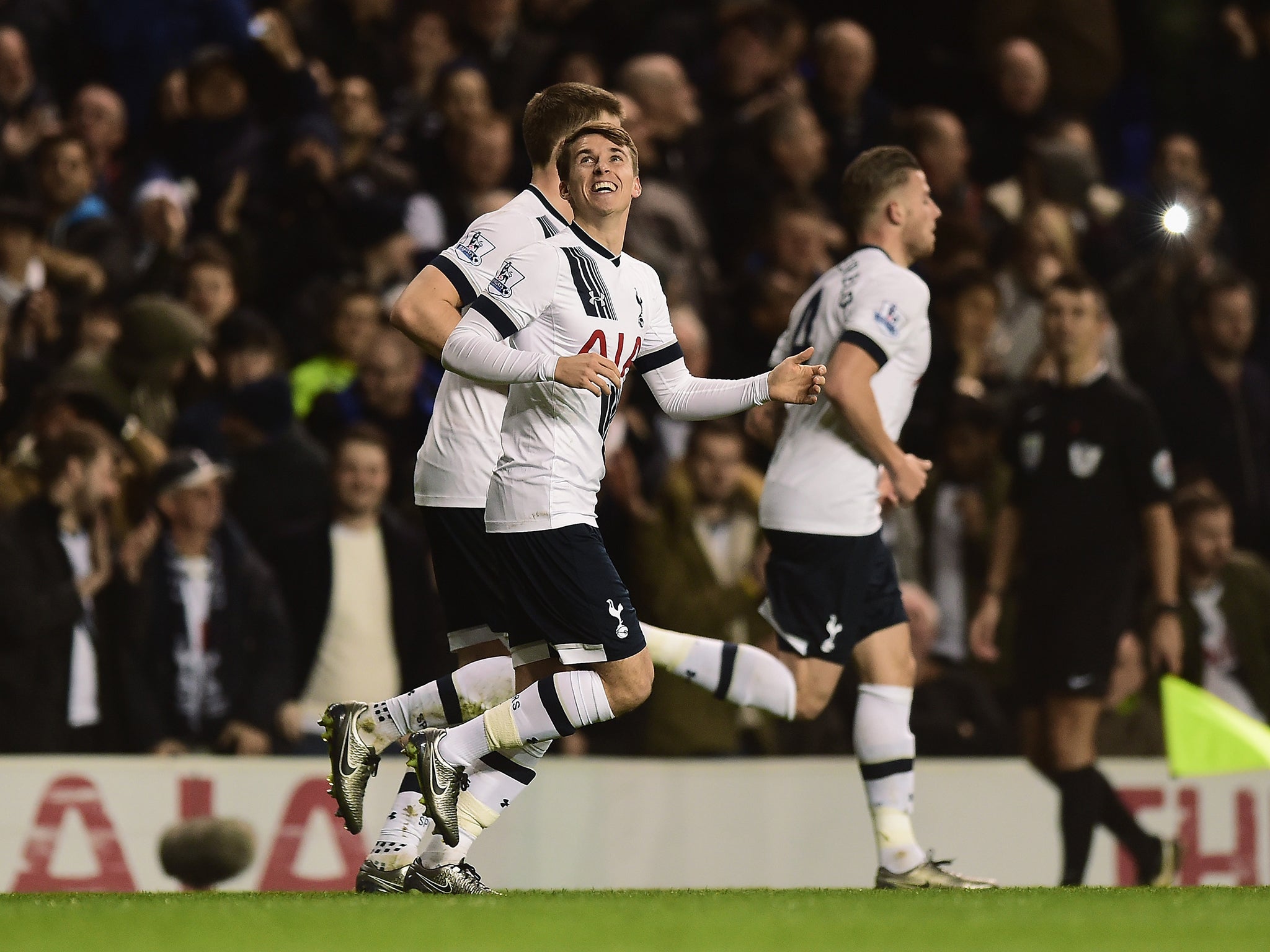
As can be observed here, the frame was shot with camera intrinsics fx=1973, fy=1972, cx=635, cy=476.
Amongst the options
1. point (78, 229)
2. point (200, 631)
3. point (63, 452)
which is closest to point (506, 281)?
point (63, 452)

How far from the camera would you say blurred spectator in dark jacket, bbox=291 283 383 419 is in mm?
9648

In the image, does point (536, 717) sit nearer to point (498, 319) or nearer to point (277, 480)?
point (498, 319)

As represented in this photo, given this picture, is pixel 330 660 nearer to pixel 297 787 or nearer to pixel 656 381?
pixel 297 787

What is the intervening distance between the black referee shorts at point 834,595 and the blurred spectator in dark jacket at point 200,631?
279 cm

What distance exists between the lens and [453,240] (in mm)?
10820

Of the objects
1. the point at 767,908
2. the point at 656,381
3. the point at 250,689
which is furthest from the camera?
the point at 250,689

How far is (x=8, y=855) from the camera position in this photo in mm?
7969

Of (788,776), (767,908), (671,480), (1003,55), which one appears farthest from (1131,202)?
(767,908)

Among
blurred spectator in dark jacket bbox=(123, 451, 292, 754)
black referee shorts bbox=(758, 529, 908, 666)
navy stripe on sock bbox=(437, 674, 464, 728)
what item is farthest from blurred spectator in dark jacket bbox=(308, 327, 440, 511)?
navy stripe on sock bbox=(437, 674, 464, 728)

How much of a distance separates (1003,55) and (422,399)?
4.92m

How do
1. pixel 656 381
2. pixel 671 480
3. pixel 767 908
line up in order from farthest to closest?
pixel 671 480 < pixel 656 381 < pixel 767 908

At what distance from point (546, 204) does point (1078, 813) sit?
12.4 feet

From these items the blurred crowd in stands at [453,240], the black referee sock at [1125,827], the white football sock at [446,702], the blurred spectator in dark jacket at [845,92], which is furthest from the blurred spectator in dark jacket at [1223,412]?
the white football sock at [446,702]

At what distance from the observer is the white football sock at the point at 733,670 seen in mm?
6488
